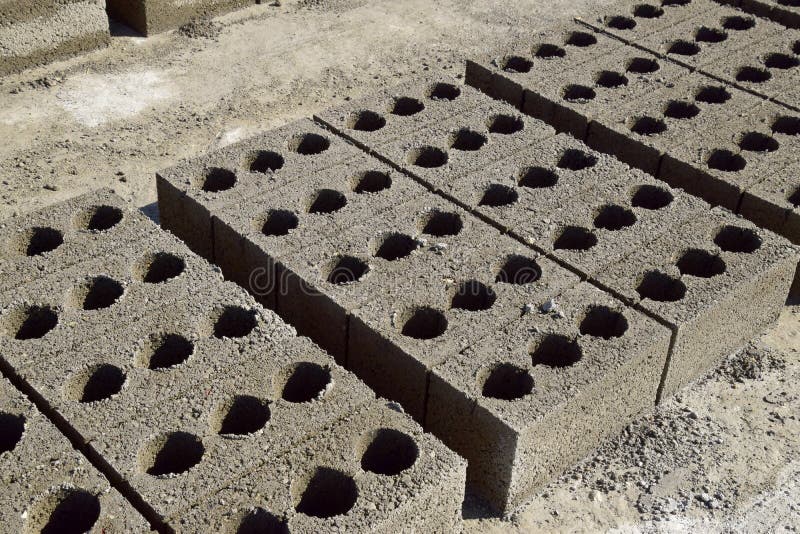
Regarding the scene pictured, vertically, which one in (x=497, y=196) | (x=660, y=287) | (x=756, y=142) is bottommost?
(x=660, y=287)

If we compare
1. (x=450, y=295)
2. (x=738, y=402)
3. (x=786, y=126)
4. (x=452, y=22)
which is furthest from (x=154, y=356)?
(x=452, y=22)

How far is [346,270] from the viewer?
652 cm

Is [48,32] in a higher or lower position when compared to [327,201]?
lower

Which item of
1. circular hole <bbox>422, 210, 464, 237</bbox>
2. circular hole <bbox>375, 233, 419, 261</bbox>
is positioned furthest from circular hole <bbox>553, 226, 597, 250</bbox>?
circular hole <bbox>375, 233, 419, 261</bbox>

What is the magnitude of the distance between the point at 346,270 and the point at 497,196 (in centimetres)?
134

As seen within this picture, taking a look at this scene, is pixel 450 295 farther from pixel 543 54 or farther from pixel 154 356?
pixel 543 54

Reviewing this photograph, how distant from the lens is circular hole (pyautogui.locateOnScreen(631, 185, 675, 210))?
724cm

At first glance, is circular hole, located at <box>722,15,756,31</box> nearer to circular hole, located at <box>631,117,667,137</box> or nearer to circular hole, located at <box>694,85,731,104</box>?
circular hole, located at <box>694,85,731,104</box>

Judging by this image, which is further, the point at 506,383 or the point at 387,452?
the point at 506,383

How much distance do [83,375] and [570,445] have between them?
268cm

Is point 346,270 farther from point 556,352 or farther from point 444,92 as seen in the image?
point 444,92

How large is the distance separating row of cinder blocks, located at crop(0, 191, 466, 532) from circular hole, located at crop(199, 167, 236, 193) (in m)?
0.85

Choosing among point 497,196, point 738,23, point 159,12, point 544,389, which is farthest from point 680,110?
point 159,12

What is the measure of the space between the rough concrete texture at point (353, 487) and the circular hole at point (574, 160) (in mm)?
2911
